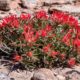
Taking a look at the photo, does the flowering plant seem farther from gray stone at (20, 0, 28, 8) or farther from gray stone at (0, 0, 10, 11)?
gray stone at (20, 0, 28, 8)

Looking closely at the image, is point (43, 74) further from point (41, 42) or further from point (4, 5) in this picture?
point (4, 5)

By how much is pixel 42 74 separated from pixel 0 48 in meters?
1.18

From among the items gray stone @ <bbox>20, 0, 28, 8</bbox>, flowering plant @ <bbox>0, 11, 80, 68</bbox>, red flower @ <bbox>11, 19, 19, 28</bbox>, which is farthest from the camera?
gray stone @ <bbox>20, 0, 28, 8</bbox>

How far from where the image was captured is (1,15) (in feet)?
31.1

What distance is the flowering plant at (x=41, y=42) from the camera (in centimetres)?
637

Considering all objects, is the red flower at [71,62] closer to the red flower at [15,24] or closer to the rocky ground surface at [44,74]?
the rocky ground surface at [44,74]

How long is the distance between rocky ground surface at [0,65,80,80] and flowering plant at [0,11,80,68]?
13 cm

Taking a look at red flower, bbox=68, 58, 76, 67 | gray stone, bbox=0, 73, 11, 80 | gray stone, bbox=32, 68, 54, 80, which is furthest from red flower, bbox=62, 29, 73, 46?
gray stone, bbox=0, 73, 11, 80

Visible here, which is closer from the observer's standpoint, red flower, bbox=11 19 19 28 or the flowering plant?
the flowering plant

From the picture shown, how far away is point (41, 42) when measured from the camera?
6531 millimetres

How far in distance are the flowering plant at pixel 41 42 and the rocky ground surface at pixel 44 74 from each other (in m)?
0.13

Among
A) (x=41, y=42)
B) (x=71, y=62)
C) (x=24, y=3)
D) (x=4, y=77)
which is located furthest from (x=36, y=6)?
(x=4, y=77)

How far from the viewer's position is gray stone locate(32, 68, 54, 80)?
237 inches

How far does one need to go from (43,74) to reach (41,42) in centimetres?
69
